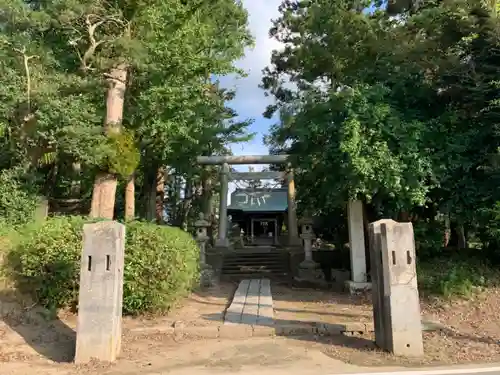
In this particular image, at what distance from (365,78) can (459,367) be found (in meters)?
7.58

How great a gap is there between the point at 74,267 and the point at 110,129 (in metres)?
4.94

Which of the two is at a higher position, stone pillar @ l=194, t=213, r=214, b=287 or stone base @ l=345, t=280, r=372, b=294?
stone pillar @ l=194, t=213, r=214, b=287

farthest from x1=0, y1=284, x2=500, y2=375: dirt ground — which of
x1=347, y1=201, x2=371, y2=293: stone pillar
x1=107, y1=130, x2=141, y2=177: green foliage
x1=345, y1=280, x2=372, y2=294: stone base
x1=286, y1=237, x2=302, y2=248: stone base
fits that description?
x1=286, y1=237, x2=302, y2=248: stone base

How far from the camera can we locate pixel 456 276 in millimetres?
9422

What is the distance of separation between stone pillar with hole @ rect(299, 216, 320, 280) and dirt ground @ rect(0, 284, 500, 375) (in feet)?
20.2

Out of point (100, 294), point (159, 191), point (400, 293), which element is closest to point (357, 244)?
point (400, 293)

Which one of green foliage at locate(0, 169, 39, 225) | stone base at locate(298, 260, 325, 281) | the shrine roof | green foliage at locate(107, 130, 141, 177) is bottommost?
stone base at locate(298, 260, 325, 281)

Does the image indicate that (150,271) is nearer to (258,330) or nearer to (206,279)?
(258,330)

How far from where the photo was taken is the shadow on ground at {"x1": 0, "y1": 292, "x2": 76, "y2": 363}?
6512mm

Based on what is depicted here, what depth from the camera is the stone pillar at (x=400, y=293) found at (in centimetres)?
616

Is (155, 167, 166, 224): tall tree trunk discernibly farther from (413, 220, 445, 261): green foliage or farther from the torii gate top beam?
(413, 220, 445, 261): green foliage

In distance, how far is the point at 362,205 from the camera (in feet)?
37.4

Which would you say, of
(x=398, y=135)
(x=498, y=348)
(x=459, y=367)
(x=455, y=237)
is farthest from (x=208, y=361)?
(x=455, y=237)

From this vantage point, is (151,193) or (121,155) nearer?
(121,155)
